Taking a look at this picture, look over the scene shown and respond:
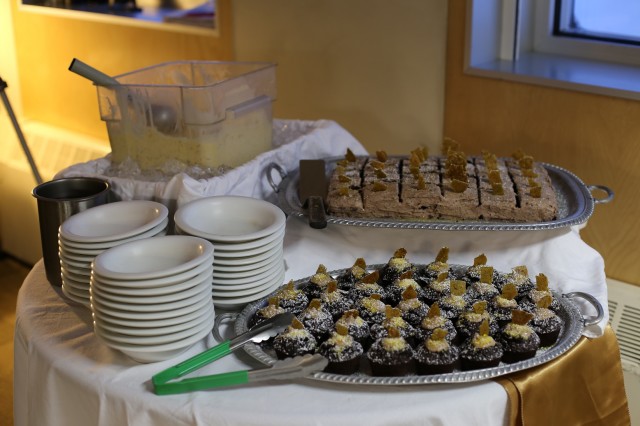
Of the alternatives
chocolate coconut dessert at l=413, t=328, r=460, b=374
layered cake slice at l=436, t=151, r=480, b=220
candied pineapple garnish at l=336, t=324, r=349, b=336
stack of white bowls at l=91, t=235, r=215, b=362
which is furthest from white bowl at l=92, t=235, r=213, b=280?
layered cake slice at l=436, t=151, r=480, b=220

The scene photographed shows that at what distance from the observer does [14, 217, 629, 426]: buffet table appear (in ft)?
3.38

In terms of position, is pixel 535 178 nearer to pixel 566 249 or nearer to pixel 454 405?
pixel 566 249

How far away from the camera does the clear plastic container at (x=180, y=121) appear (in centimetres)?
157

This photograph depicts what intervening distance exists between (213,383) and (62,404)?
0.27 meters

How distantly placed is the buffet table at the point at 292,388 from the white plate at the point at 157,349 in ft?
0.04

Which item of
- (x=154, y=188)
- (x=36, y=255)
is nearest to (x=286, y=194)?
(x=154, y=188)

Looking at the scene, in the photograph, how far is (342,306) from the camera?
47.2 inches

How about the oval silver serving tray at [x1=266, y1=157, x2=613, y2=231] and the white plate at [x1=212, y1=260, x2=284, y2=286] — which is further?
the oval silver serving tray at [x1=266, y1=157, x2=613, y2=231]

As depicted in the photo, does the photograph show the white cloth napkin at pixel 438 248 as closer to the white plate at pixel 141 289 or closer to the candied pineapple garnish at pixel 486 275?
the candied pineapple garnish at pixel 486 275

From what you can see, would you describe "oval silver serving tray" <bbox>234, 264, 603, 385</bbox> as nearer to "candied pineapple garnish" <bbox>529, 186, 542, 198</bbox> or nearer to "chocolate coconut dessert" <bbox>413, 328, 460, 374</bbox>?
"chocolate coconut dessert" <bbox>413, 328, 460, 374</bbox>

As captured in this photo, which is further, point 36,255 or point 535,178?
point 36,255

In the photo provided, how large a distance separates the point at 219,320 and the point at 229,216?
197 millimetres

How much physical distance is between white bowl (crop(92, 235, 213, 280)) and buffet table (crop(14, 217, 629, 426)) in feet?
0.44

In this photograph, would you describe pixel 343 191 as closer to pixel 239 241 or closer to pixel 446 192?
pixel 446 192
